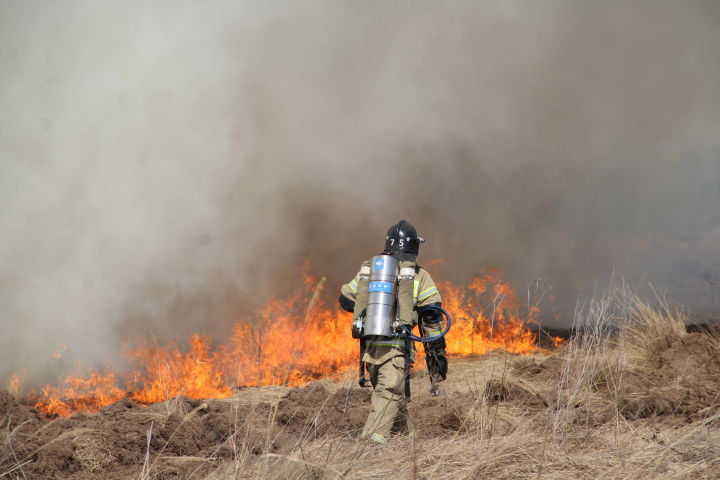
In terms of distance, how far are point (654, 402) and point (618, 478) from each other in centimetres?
311

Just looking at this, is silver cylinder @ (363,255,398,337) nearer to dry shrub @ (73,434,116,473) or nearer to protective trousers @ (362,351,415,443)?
protective trousers @ (362,351,415,443)

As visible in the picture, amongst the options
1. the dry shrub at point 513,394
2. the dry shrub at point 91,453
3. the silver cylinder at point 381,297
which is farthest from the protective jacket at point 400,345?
the dry shrub at point 91,453

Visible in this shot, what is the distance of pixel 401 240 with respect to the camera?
5258 mm

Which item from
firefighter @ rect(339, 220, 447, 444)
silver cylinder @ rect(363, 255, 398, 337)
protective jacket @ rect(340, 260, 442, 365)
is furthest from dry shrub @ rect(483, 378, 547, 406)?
silver cylinder @ rect(363, 255, 398, 337)

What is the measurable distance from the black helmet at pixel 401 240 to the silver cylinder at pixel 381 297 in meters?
0.32

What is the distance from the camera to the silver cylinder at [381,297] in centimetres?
479

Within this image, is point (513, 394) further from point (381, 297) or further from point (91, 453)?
point (91, 453)

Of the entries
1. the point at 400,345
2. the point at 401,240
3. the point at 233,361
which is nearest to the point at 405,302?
the point at 400,345

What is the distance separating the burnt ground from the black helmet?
4.42 ft

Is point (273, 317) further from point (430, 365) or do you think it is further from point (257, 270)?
point (430, 365)

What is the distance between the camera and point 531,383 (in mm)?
6520

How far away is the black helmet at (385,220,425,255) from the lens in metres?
5.26

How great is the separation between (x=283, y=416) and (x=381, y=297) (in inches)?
74.5

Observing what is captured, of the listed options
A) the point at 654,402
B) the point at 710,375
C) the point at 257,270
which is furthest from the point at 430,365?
the point at 257,270
